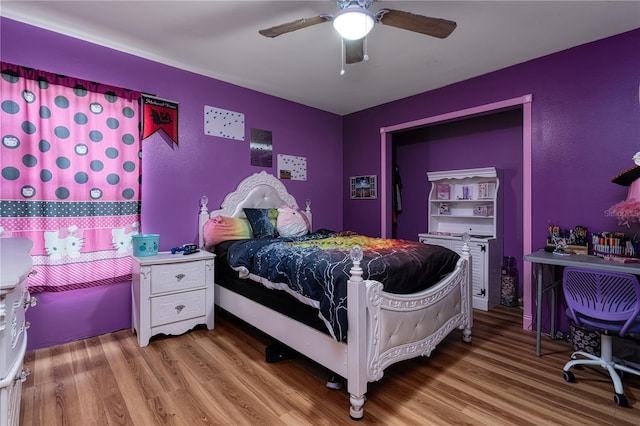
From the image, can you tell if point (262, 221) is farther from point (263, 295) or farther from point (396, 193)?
point (396, 193)

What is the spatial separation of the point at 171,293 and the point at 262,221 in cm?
117

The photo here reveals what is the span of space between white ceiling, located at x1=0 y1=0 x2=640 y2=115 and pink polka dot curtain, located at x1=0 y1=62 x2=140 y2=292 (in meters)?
0.53

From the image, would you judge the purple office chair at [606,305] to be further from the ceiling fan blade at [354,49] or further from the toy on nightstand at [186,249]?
the toy on nightstand at [186,249]

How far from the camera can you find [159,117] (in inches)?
121

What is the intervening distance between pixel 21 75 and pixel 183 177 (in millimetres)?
1408

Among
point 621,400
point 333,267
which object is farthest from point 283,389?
point 621,400

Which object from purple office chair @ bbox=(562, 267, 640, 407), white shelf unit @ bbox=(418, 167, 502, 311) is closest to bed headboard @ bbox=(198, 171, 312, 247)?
white shelf unit @ bbox=(418, 167, 502, 311)

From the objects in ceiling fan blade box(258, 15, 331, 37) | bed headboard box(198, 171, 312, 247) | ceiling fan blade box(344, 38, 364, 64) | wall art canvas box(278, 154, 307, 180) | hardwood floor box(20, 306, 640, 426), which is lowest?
hardwood floor box(20, 306, 640, 426)

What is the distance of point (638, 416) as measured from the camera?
5.68ft

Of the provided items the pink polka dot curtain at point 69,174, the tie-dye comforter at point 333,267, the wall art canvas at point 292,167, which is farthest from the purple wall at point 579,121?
the pink polka dot curtain at point 69,174

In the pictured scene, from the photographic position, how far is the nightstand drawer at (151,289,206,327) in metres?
2.61

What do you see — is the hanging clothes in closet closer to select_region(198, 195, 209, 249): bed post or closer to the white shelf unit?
the white shelf unit

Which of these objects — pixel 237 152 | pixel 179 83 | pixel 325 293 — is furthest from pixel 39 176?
pixel 325 293

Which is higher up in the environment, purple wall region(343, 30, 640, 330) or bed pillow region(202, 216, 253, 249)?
purple wall region(343, 30, 640, 330)
